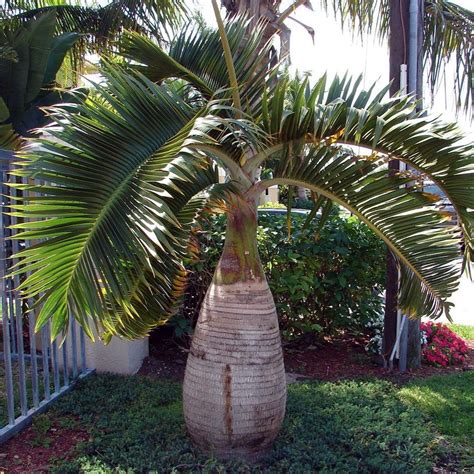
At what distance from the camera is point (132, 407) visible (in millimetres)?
4340

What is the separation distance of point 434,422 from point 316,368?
5.12 feet

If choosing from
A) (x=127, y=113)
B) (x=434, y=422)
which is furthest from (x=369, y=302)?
(x=127, y=113)

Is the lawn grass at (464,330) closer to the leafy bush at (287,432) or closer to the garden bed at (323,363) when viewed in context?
the garden bed at (323,363)

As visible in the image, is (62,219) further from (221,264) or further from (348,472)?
(348,472)

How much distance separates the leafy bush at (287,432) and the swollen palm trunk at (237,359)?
0.60ft

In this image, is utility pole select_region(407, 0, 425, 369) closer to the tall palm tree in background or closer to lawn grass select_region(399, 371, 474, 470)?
lawn grass select_region(399, 371, 474, 470)

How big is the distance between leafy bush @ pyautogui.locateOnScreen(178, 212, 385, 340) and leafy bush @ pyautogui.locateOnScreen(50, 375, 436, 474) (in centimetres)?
108

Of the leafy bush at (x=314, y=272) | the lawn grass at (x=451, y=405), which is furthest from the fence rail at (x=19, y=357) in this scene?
the lawn grass at (x=451, y=405)

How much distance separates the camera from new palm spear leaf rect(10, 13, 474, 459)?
102 inches

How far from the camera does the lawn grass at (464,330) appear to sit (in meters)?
7.46

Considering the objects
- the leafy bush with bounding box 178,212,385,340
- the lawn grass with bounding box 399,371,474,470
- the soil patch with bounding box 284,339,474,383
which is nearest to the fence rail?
the leafy bush with bounding box 178,212,385,340

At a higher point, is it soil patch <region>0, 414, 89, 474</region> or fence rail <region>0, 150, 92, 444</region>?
fence rail <region>0, 150, 92, 444</region>

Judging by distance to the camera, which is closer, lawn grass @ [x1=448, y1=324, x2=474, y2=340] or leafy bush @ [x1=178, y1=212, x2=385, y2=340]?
leafy bush @ [x1=178, y1=212, x2=385, y2=340]

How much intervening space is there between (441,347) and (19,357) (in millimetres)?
4319
